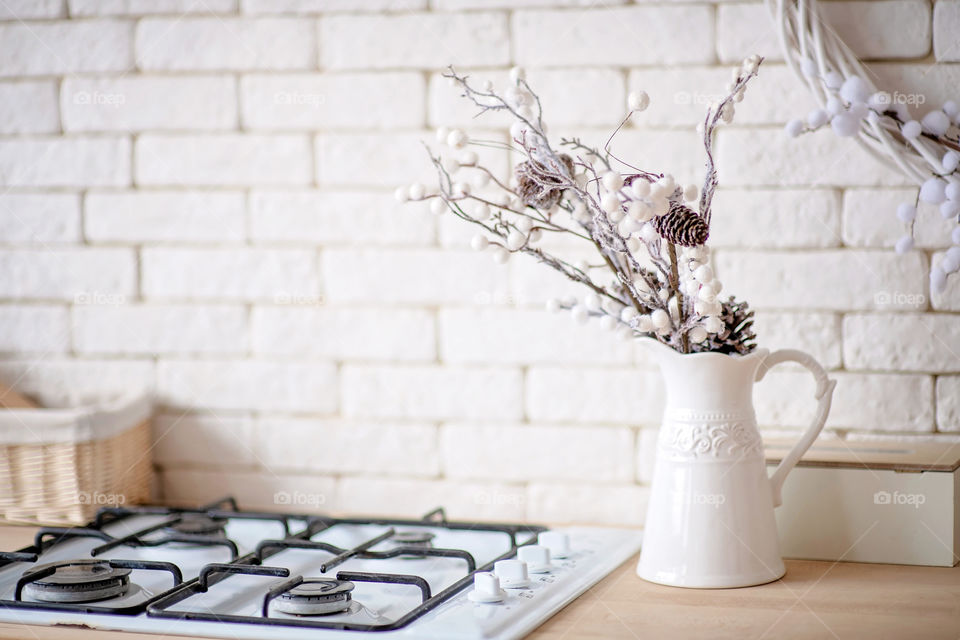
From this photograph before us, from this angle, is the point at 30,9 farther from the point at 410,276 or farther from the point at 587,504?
the point at 587,504

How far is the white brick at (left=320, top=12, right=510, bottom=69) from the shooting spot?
144 centimetres

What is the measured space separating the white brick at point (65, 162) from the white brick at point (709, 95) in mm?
787

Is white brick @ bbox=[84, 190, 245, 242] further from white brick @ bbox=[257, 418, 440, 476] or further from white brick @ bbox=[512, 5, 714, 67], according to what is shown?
white brick @ bbox=[512, 5, 714, 67]

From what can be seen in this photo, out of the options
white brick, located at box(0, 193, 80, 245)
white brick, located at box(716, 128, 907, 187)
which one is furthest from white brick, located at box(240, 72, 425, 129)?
white brick, located at box(716, 128, 907, 187)

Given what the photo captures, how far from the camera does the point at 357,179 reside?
1.50 metres

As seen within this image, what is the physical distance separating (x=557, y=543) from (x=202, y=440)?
2.05 feet

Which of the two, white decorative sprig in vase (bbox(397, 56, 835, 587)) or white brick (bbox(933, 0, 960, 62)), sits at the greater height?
white brick (bbox(933, 0, 960, 62))

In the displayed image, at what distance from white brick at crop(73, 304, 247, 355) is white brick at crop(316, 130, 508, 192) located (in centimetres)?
26

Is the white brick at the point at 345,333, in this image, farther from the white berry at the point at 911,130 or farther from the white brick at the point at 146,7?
the white berry at the point at 911,130

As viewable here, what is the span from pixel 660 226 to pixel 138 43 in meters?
0.94

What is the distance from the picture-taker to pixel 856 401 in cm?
134

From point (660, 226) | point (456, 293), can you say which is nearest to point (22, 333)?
point (456, 293)

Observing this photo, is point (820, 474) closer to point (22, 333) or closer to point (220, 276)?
point (220, 276)

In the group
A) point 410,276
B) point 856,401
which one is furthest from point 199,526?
→ point 856,401
